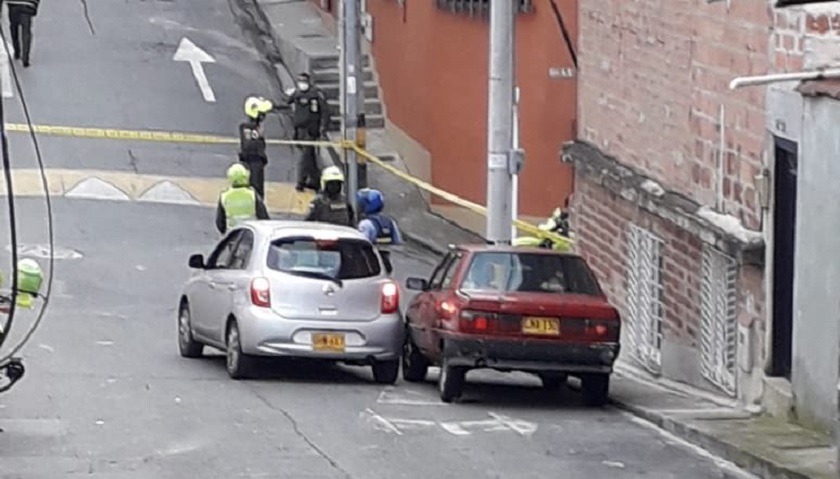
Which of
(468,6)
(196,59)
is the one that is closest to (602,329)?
(468,6)

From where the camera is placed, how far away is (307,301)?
62.2 ft

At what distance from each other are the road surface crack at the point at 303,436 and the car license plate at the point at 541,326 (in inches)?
89.1

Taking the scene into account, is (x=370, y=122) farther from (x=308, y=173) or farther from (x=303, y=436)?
(x=303, y=436)

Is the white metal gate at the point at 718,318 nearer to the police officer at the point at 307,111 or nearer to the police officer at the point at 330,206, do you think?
the police officer at the point at 330,206

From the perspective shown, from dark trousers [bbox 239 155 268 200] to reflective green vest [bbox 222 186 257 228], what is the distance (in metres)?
6.63

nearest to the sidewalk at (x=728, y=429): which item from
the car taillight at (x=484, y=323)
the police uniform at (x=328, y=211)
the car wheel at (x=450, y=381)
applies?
the car taillight at (x=484, y=323)

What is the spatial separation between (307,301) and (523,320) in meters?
2.35

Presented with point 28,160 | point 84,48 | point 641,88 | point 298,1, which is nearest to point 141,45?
point 84,48

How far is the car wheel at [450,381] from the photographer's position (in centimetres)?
1792

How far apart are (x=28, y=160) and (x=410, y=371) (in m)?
15.0

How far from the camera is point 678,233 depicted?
20516mm

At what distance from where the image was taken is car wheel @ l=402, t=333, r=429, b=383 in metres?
19.7

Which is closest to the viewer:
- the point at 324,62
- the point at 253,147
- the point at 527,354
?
the point at 527,354

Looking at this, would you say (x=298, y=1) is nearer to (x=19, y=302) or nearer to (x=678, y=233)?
(x=678, y=233)
